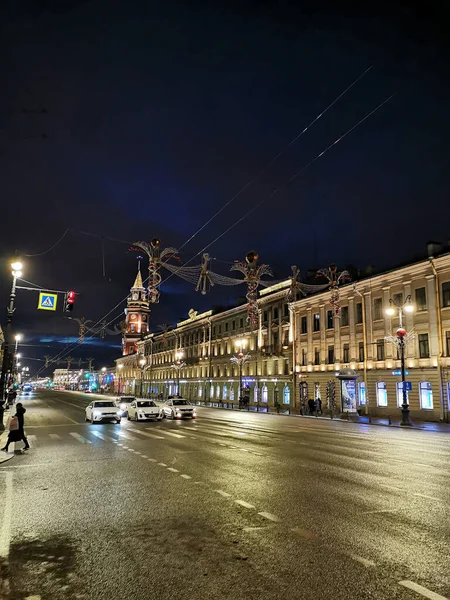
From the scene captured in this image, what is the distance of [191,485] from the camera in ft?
32.1

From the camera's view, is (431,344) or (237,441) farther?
(431,344)

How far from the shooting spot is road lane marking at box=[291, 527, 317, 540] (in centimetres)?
627

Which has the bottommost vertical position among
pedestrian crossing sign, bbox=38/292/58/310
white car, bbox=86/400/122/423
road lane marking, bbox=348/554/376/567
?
road lane marking, bbox=348/554/376/567

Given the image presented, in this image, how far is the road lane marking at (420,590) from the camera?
14.7 feet

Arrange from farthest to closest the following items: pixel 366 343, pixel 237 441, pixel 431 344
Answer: pixel 366 343, pixel 431 344, pixel 237 441

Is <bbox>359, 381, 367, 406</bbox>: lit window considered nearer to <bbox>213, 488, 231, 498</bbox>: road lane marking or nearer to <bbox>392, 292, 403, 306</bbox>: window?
<bbox>392, 292, 403, 306</bbox>: window

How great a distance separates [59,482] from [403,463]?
932cm

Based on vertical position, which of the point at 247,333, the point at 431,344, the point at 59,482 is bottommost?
the point at 59,482

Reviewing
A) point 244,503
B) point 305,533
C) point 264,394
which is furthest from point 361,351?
point 305,533

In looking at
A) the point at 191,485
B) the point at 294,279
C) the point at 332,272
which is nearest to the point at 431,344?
the point at 332,272

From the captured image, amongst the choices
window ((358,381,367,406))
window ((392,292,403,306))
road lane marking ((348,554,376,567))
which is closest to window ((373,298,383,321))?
window ((392,292,403,306))

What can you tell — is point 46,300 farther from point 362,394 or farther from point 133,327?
point 133,327

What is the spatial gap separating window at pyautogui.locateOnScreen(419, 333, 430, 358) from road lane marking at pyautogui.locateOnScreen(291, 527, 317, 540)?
32261 millimetres

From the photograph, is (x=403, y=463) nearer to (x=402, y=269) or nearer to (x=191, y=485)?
(x=191, y=485)
